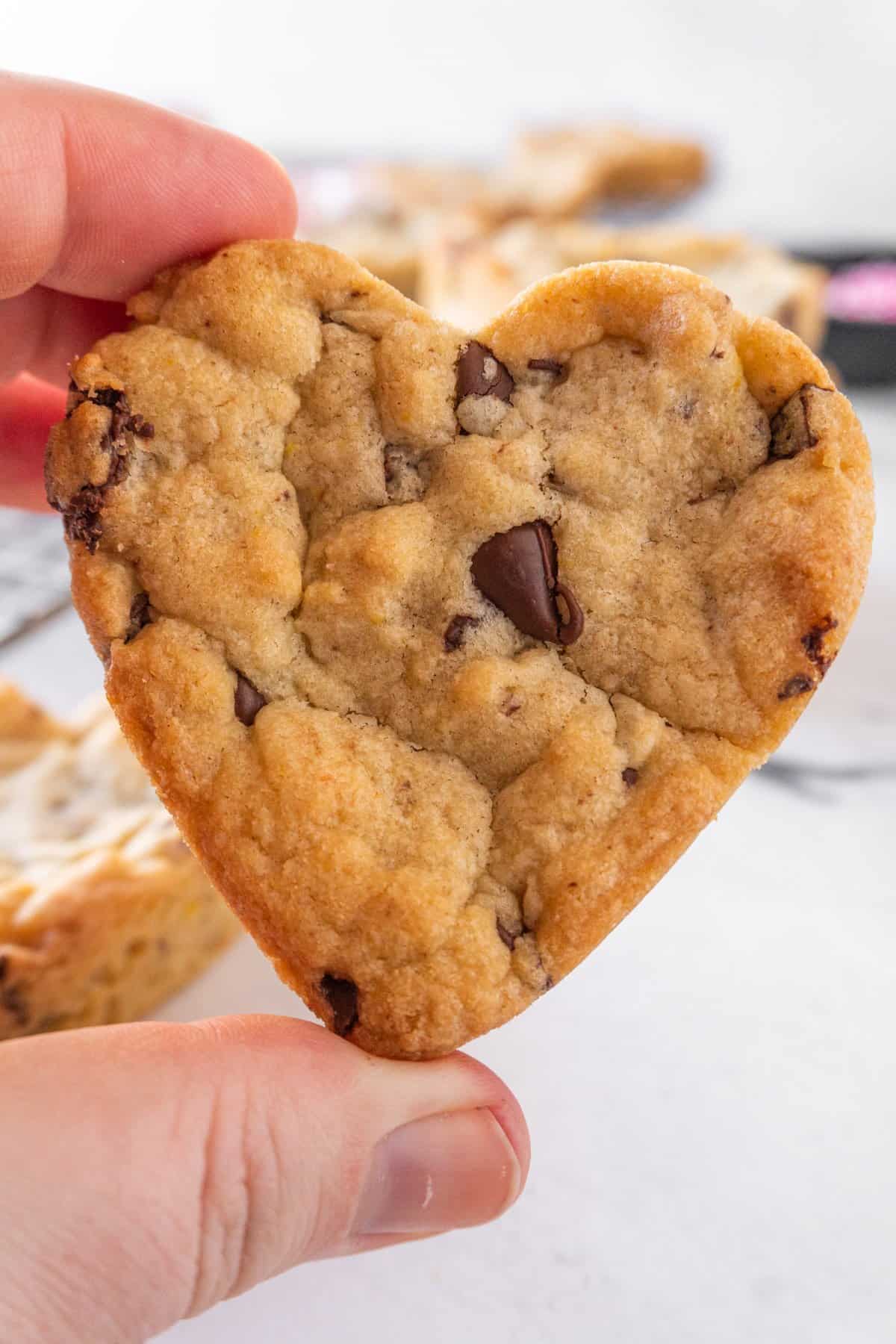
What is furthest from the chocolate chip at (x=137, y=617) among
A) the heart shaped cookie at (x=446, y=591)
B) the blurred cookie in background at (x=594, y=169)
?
the blurred cookie in background at (x=594, y=169)

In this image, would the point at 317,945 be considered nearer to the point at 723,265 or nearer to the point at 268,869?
the point at 268,869

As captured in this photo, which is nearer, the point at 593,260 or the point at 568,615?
the point at 568,615

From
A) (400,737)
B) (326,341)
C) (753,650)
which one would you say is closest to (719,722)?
(753,650)

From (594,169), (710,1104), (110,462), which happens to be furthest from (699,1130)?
(594,169)

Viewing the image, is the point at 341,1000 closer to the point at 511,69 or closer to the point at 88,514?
the point at 88,514

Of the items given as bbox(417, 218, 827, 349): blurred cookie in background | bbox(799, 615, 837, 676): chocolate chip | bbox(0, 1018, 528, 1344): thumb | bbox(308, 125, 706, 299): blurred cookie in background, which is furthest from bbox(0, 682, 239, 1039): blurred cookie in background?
bbox(308, 125, 706, 299): blurred cookie in background

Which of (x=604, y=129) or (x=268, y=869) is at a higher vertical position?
(x=604, y=129)

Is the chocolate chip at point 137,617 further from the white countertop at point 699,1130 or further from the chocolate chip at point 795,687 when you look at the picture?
the white countertop at point 699,1130
